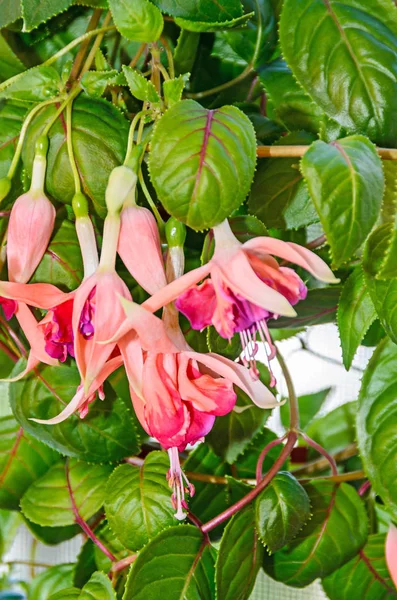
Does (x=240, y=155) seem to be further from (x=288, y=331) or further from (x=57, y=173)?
(x=288, y=331)

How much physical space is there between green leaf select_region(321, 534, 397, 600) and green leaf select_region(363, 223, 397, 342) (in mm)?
212

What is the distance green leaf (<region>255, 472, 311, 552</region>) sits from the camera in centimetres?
43

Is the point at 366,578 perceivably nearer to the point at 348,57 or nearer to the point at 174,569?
the point at 174,569

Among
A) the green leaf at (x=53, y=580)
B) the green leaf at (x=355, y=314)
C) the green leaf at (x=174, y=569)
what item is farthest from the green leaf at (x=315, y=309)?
the green leaf at (x=53, y=580)

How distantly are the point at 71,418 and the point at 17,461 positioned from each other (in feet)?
0.33

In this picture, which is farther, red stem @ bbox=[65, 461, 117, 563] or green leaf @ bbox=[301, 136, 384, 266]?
red stem @ bbox=[65, 461, 117, 563]

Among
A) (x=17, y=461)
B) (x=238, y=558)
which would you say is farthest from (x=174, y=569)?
(x=17, y=461)

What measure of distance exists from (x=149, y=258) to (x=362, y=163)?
0.34 ft

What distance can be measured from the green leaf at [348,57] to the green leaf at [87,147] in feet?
0.31

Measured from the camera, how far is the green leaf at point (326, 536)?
1.61 ft

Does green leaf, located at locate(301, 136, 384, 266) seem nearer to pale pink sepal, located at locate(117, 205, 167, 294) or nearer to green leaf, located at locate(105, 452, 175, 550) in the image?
pale pink sepal, located at locate(117, 205, 167, 294)

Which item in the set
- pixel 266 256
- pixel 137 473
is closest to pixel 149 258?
pixel 266 256

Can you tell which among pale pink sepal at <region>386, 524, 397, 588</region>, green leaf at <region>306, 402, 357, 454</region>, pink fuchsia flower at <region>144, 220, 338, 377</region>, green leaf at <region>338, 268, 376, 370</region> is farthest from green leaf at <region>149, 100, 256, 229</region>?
green leaf at <region>306, 402, 357, 454</region>

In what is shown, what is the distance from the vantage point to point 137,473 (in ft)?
1.52
